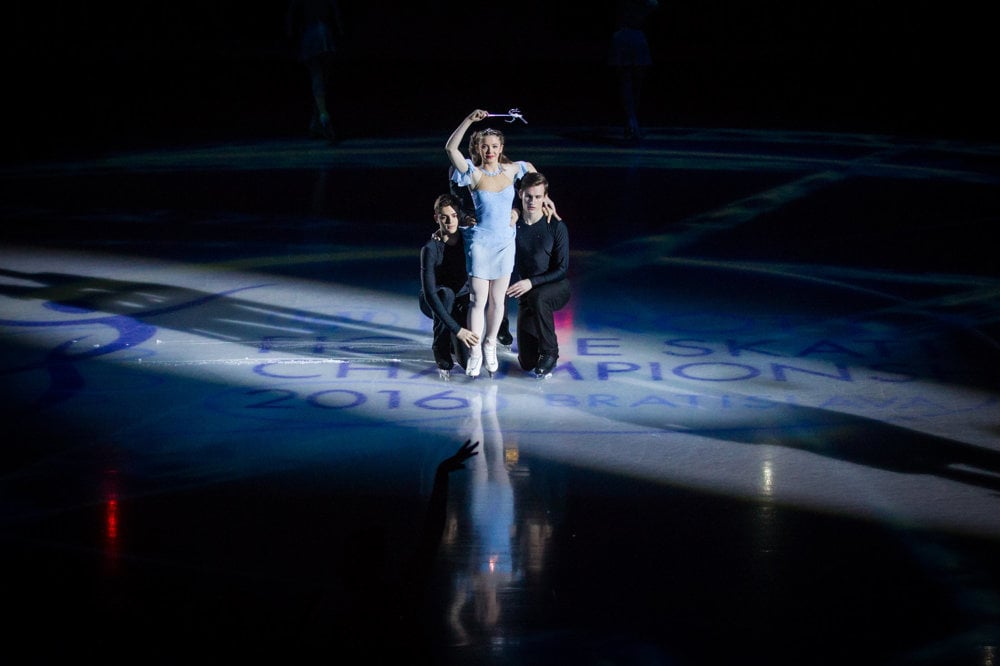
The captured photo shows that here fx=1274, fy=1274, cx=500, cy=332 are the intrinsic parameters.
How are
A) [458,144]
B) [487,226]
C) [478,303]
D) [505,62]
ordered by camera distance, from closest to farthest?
[458,144] → [487,226] → [478,303] → [505,62]

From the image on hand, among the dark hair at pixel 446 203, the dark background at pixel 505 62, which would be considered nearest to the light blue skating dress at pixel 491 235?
the dark hair at pixel 446 203

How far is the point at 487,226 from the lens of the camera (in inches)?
301

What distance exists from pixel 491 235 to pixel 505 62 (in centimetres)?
2064

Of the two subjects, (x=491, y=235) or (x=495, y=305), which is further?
(x=495, y=305)

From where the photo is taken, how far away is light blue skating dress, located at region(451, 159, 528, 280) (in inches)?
299

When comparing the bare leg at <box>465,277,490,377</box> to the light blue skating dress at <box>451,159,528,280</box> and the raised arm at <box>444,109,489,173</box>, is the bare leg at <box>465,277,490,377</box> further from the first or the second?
the raised arm at <box>444,109,489,173</box>

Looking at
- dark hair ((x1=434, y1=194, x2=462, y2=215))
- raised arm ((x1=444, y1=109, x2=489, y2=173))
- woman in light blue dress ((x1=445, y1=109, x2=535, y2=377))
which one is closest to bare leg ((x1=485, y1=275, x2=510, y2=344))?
woman in light blue dress ((x1=445, y1=109, x2=535, y2=377))

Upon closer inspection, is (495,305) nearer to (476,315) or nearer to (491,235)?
(476,315)

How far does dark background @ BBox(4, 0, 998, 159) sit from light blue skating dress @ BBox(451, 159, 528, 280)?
1353 centimetres

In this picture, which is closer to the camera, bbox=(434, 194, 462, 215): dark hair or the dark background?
bbox=(434, 194, 462, 215): dark hair

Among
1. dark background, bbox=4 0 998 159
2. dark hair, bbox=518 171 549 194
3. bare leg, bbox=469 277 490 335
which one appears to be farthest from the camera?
dark background, bbox=4 0 998 159

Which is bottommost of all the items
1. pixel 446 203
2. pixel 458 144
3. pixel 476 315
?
pixel 476 315

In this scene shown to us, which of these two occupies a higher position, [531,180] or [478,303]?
[531,180]

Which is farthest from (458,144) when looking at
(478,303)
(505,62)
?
(505,62)
